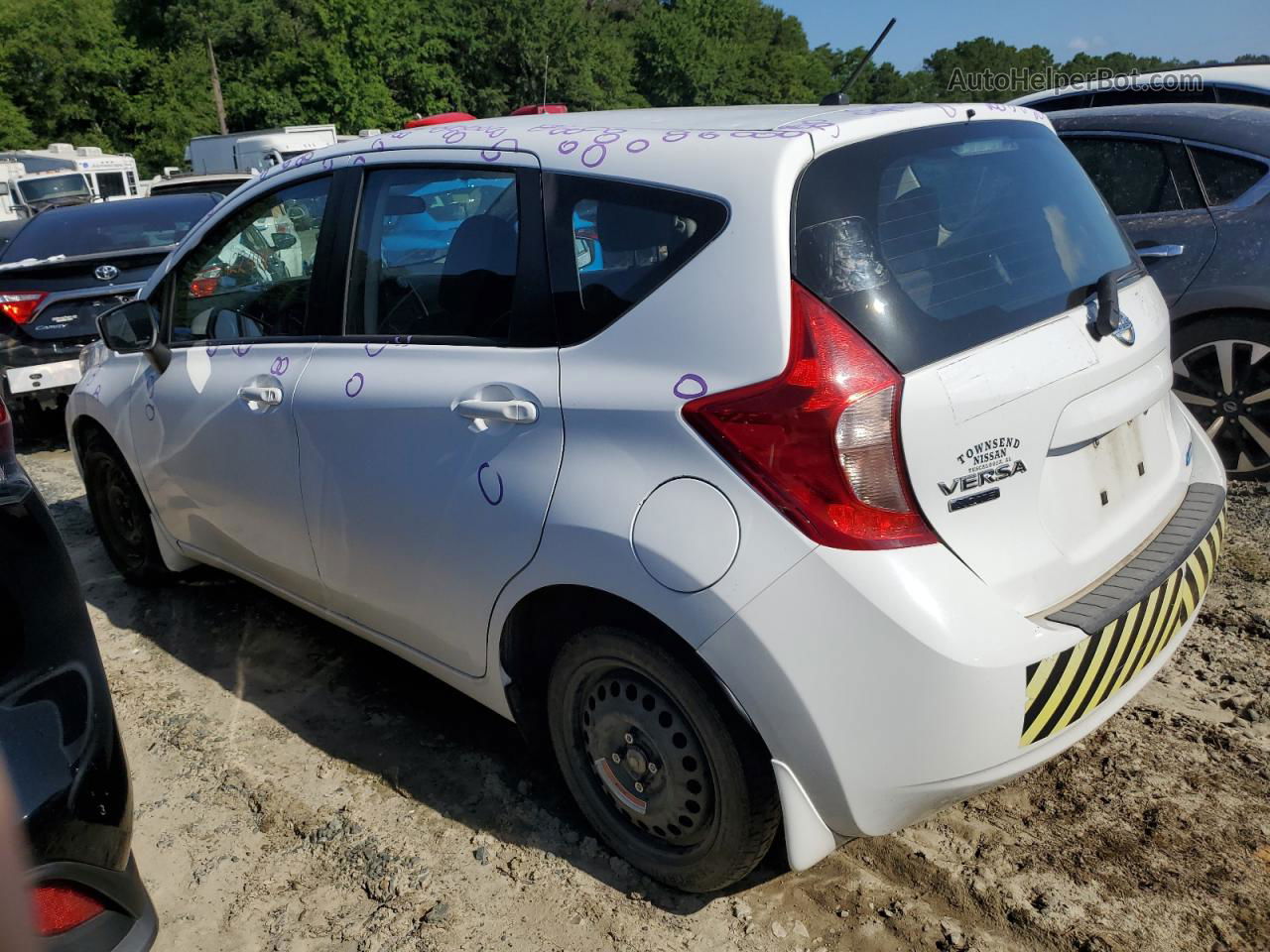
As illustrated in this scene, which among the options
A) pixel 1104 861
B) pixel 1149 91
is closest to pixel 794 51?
pixel 1149 91

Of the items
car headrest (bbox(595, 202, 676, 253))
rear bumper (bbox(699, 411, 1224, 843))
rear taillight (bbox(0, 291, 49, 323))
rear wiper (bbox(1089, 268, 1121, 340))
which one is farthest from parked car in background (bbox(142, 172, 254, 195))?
rear bumper (bbox(699, 411, 1224, 843))

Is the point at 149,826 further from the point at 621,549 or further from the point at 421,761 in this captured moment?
the point at 621,549

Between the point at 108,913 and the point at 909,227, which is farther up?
the point at 909,227

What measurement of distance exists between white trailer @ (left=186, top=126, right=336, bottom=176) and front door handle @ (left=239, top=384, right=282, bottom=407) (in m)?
20.9

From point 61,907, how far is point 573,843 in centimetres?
128

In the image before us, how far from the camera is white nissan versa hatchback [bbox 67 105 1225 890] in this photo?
2.00 metres

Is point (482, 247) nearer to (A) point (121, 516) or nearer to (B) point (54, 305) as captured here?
(A) point (121, 516)

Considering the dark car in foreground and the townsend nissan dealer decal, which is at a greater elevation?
the townsend nissan dealer decal

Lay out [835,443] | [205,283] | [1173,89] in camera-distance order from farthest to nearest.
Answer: [1173,89]
[205,283]
[835,443]

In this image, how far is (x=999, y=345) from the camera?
217 cm

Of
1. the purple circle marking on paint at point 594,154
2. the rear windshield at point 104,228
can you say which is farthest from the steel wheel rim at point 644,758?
the rear windshield at point 104,228

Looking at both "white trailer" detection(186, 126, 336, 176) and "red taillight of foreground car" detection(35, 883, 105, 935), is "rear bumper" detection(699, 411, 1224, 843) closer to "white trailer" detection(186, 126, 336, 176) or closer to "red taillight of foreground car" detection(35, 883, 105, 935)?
"red taillight of foreground car" detection(35, 883, 105, 935)

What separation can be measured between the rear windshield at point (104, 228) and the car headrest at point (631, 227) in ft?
21.0

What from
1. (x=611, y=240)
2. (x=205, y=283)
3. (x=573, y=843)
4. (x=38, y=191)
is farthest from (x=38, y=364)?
(x=38, y=191)
